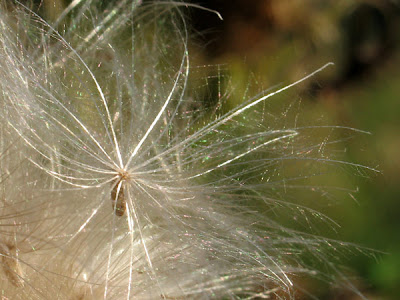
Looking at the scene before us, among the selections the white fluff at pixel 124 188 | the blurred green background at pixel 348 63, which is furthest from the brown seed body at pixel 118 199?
the blurred green background at pixel 348 63

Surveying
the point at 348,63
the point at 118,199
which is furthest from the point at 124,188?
the point at 348,63

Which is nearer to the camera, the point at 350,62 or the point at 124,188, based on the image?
the point at 124,188

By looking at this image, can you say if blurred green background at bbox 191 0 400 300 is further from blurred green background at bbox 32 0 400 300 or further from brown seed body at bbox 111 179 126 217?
brown seed body at bbox 111 179 126 217

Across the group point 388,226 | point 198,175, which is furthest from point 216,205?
point 388,226

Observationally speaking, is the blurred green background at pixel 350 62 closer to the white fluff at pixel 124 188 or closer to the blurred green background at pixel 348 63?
the blurred green background at pixel 348 63

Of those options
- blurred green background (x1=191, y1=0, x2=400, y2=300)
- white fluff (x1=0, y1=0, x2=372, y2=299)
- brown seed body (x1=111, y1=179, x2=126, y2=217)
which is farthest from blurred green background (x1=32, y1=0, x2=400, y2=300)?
brown seed body (x1=111, y1=179, x2=126, y2=217)

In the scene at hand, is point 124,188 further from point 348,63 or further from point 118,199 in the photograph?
point 348,63

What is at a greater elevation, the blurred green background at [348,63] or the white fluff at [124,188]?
the blurred green background at [348,63]
